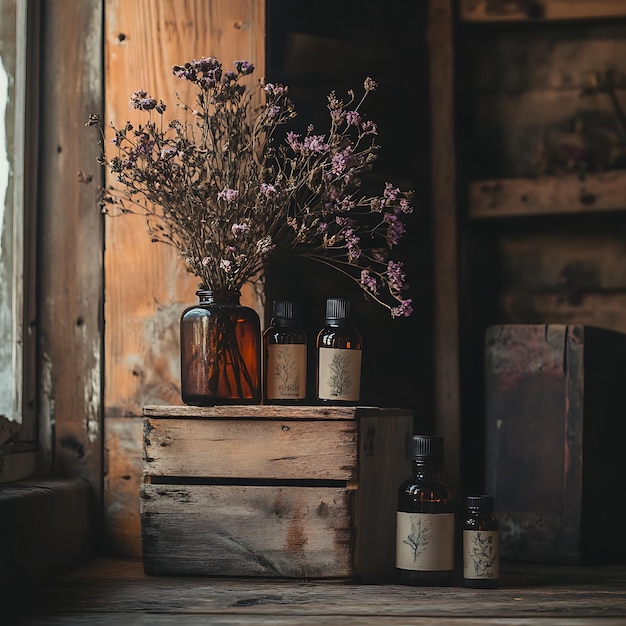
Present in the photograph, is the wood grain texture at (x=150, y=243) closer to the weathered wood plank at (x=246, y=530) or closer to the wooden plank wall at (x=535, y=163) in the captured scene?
the weathered wood plank at (x=246, y=530)

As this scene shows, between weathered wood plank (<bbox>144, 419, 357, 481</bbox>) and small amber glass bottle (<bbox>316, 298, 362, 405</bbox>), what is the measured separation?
103 millimetres

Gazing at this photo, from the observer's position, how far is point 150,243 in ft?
6.12

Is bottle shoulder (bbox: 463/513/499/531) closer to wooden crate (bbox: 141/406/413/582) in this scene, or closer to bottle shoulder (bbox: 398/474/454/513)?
bottle shoulder (bbox: 398/474/454/513)

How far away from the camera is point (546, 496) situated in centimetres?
189

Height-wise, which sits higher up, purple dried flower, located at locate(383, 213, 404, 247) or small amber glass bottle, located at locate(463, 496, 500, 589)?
purple dried flower, located at locate(383, 213, 404, 247)

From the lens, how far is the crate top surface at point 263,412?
1547mm

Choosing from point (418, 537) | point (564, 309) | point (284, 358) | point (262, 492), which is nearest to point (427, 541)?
point (418, 537)

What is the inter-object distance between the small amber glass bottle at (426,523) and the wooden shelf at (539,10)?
→ 1016mm

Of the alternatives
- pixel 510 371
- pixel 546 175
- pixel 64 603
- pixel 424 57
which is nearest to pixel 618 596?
pixel 510 371

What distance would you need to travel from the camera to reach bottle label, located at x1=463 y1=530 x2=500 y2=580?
1.52m

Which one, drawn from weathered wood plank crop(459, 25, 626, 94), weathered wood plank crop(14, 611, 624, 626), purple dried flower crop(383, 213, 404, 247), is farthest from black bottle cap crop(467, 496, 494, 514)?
weathered wood plank crop(459, 25, 626, 94)

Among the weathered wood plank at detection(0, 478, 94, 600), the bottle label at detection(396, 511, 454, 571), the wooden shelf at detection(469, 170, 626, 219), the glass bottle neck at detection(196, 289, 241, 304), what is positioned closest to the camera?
the weathered wood plank at detection(0, 478, 94, 600)

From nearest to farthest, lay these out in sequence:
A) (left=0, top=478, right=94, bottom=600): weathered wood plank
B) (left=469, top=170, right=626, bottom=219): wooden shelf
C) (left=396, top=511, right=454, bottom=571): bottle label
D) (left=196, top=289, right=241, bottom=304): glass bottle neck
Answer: (left=0, top=478, right=94, bottom=600): weathered wood plank < (left=396, top=511, right=454, bottom=571): bottle label < (left=196, top=289, right=241, bottom=304): glass bottle neck < (left=469, top=170, right=626, bottom=219): wooden shelf

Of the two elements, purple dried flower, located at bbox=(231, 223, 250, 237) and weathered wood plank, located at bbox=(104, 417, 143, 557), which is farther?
weathered wood plank, located at bbox=(104, 417, 143, 557)
